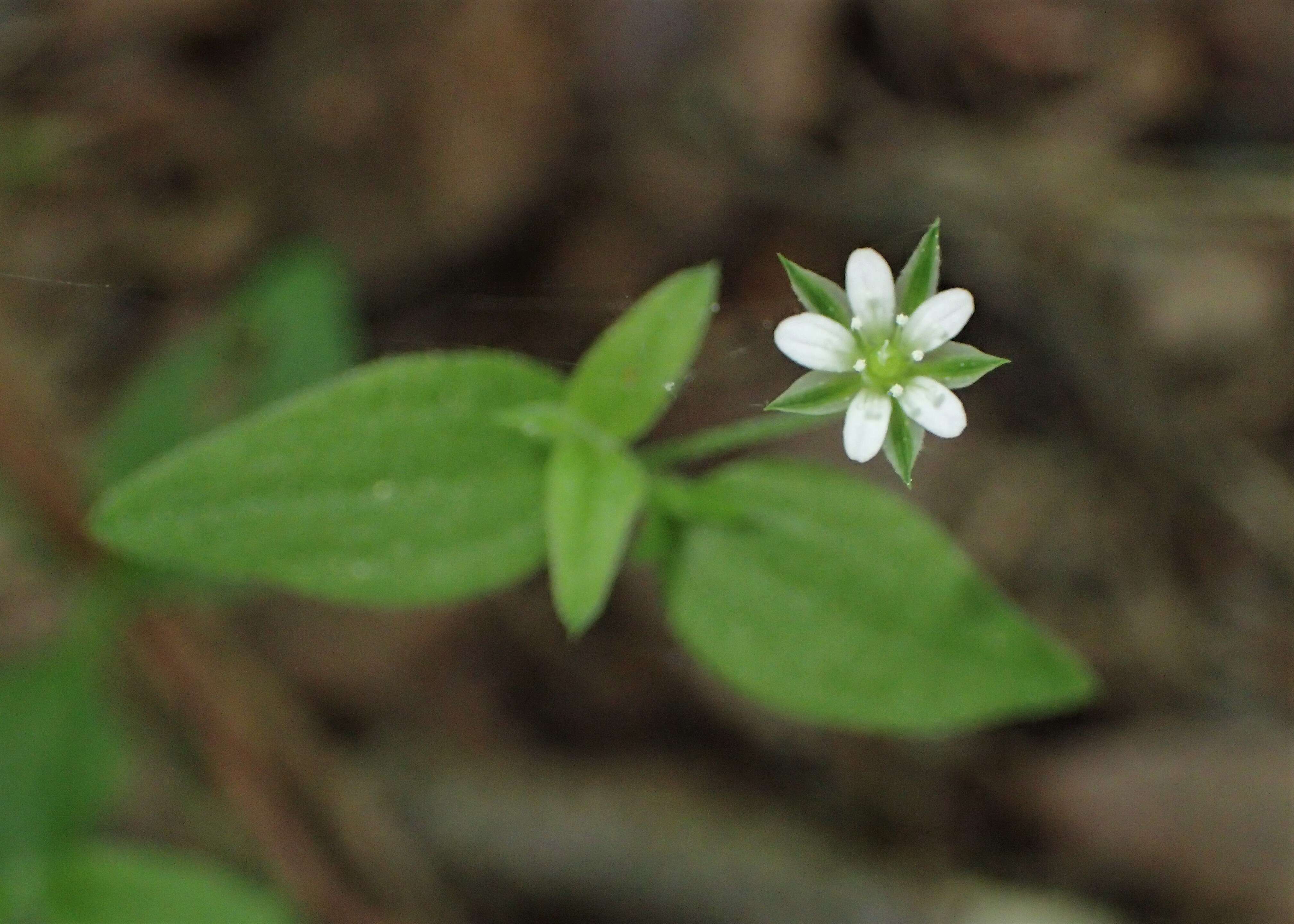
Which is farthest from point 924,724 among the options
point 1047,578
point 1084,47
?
point 1084,47

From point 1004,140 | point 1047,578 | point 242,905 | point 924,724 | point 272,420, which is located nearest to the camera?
point 272,420

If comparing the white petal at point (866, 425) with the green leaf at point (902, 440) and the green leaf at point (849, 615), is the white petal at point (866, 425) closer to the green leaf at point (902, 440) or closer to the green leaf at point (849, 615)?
the green leaf at point (902, 440)

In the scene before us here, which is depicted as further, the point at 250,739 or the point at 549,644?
the point at 549,644

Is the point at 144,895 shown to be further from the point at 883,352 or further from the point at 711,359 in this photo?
the point at 883,352

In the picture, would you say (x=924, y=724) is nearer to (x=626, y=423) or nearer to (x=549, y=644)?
(x=626, y=423)

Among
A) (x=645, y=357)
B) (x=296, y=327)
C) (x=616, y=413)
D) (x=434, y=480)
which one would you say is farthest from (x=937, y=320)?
(x=296, y=327)

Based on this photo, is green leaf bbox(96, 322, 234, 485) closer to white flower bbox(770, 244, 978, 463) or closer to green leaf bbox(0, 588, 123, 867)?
green leaf bbox(0, 588, 123, 867)
